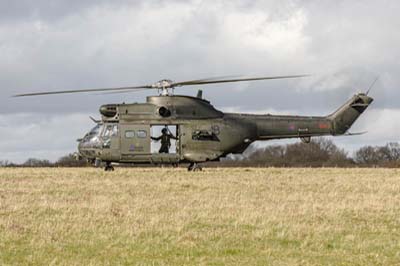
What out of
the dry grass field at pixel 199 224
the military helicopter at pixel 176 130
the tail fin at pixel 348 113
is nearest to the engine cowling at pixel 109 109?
the military helicopter at pixel 176 130

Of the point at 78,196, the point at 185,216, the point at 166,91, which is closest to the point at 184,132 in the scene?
the point at 166,91

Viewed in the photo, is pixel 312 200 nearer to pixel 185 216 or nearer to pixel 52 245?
pixel 185 216

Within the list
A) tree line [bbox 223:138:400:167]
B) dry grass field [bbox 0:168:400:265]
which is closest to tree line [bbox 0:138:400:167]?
tree line [bbox 223:138:400:167]

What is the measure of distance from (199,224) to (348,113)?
1039 inches

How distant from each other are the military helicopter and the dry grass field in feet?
35.5

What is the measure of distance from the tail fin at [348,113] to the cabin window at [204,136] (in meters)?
6.02

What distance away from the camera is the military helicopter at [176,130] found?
1535 inches

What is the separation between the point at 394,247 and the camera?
14812 mm

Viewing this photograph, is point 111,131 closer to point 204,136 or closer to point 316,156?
point 204,136

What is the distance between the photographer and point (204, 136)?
39.6 metres

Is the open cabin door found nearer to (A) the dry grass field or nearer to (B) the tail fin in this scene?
(B) the tail fin

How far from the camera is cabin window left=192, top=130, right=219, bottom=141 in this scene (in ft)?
129

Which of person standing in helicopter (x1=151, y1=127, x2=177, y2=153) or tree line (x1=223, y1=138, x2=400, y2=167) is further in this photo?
tree line (x1=223, y1=138, x2=400, y2=167)

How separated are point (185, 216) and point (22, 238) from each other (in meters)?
4.24
